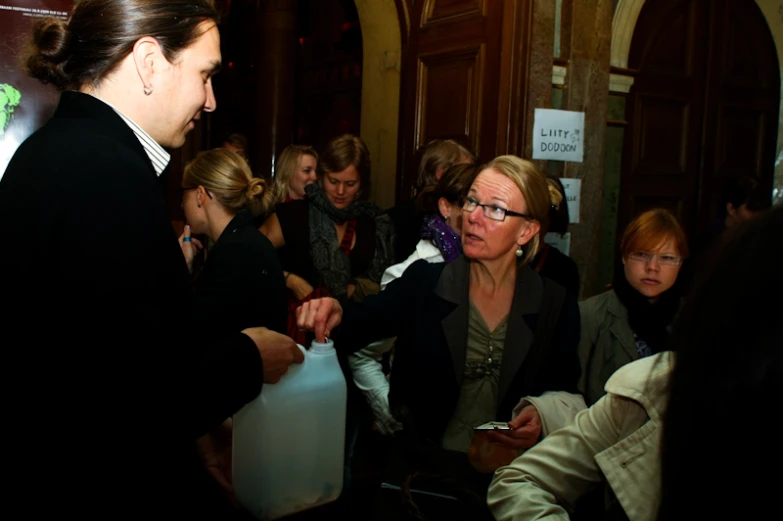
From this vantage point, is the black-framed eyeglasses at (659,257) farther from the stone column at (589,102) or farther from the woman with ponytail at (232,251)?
the stone column at (589,102)

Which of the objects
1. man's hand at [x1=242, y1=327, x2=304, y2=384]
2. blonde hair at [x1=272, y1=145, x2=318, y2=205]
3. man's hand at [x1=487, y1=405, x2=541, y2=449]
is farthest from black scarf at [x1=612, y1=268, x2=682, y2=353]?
blonde hair at [x1=272, y1=145, x2=318, y2=205]

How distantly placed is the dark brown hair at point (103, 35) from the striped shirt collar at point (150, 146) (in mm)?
84

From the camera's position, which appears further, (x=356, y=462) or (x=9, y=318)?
(x=356, y=462)

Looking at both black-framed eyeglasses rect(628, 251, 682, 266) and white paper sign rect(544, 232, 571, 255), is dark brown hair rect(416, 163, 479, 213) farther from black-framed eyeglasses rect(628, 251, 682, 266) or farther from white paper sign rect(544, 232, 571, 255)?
white paper sign rect(544, 232, 571, 255)

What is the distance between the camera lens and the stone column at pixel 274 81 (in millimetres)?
7172

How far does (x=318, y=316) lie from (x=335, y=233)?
204 cm

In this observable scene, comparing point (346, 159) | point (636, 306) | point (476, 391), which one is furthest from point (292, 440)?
point (346, 159)

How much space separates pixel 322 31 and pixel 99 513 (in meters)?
7.58

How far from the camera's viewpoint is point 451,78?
15.5ft

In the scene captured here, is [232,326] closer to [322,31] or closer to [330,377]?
[330,377]

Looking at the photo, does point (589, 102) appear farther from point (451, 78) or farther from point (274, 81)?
point (274, 81)

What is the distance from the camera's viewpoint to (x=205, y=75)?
1465 mm

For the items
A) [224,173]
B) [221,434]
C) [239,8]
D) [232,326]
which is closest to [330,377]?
[221,434]

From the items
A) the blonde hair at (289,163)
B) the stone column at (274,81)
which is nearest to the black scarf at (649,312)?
the blonde hair at (289,163)
